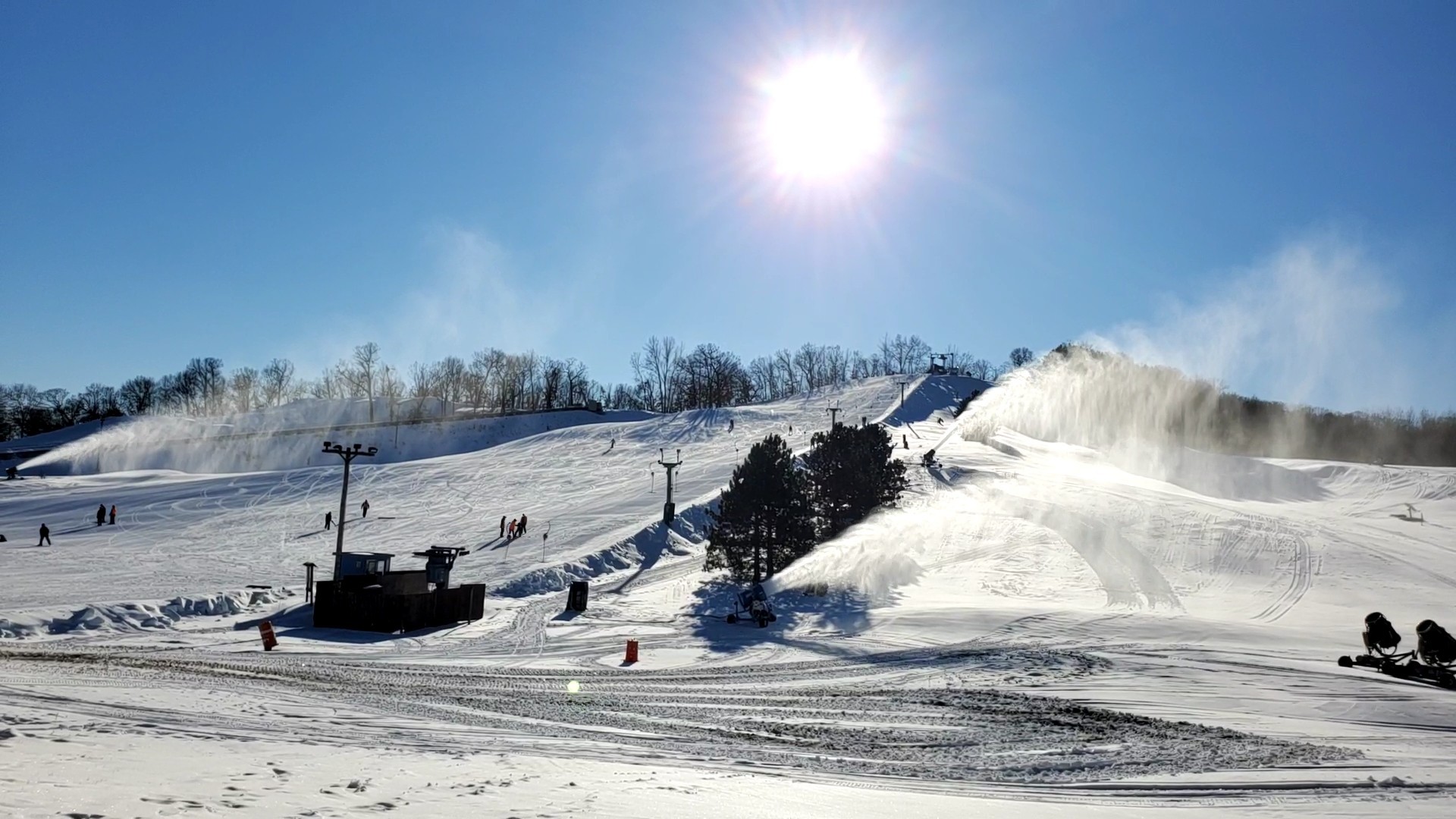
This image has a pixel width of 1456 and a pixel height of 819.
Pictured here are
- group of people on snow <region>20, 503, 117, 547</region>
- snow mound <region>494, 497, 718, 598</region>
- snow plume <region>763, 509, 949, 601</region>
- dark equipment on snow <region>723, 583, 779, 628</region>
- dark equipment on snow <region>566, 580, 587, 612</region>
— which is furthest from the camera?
group of people on snow <region>20, 503, 117, 547</region>

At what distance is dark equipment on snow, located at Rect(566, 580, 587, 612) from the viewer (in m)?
30.8

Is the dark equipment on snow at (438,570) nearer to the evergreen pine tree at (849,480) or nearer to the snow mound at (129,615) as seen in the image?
the snow mound at (129,615)

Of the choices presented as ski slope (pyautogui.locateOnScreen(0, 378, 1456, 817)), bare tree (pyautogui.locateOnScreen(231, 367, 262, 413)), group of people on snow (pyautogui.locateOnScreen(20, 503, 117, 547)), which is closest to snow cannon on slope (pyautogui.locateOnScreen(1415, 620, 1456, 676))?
ski slope (pyautogui.locateOnScreen(0, 378, 1456, 817))

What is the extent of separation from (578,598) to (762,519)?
26.5 ft

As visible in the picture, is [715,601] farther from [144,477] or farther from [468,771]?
[144,477]

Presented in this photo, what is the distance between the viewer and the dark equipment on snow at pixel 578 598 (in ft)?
101

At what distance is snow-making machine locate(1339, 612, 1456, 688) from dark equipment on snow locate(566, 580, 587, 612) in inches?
842

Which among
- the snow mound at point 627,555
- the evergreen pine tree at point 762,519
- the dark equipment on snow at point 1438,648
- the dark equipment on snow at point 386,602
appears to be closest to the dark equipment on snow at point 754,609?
the evergreen pine tree at point 762,519

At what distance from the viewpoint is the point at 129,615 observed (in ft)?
86.0

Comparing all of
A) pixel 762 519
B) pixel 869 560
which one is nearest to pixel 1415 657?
pixel 869 560

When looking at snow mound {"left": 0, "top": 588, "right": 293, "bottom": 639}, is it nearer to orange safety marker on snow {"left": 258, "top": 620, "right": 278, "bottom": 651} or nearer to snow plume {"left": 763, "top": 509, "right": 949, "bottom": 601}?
orange safety marker on snow {"left": 258, "top": 620, "right": 278, "bottom": 651}

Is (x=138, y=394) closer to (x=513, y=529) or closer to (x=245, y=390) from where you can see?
(x=245, y=390)

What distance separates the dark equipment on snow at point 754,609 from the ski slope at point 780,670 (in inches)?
24.6

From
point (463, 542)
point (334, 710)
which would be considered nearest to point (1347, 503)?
point (463, 542)
